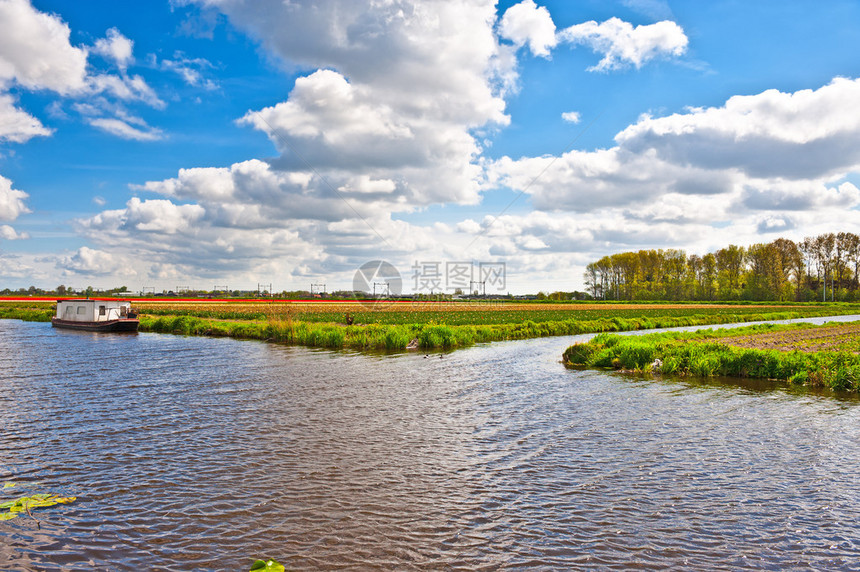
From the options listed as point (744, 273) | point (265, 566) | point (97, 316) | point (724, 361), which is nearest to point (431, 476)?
point (265, 566)

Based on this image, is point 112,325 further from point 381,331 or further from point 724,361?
point 724,361

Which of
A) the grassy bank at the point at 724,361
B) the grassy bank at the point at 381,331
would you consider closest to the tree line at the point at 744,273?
the grassy bank at the point at 381,331

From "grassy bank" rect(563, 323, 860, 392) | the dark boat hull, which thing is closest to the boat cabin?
the dark boat hull

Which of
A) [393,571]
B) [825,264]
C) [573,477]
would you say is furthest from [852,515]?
[825,264]

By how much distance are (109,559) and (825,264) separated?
156941 millimetres

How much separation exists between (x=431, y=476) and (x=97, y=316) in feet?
175

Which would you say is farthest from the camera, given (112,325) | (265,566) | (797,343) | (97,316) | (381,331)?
(97,316)

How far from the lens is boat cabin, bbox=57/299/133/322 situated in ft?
164

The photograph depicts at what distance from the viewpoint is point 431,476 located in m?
9.26

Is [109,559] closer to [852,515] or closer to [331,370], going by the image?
[852,515]

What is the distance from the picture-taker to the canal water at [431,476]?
6562 mm

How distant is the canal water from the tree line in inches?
5130

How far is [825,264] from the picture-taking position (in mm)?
123562

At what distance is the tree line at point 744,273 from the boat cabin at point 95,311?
131894 mm
